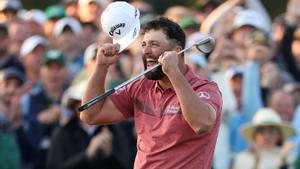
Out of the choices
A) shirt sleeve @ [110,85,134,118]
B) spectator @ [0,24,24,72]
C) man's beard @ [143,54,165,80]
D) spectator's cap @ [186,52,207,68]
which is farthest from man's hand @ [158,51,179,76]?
spectator @ [0,24,24,72]

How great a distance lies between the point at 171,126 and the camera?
8.67 meters

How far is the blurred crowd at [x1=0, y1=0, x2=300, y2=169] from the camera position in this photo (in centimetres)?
1268

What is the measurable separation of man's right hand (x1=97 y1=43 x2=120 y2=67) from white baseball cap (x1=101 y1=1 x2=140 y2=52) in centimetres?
6

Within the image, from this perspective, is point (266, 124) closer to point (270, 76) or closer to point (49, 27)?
point (270, 76)

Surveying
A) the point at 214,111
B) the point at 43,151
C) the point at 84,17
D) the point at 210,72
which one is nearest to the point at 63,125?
the point at 43,151

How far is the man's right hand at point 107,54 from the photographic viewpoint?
28.9ft

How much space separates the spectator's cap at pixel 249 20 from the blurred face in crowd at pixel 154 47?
5877mm

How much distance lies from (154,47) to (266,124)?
4.13m

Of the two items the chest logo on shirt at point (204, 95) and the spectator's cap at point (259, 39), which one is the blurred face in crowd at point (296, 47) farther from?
the chest logo on shirt at point (204, 95)

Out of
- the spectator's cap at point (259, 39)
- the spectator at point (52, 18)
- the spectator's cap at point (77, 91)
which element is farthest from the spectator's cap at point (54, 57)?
the spectator's cap at point (259, 39)

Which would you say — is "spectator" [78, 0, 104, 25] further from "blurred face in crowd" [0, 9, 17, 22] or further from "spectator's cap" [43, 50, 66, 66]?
"spectator's cap" [43, 50, 66, 66]

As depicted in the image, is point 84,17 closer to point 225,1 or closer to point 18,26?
point 18,26

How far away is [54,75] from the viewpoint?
14289 mm

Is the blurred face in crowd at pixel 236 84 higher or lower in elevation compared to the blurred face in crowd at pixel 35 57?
lower
